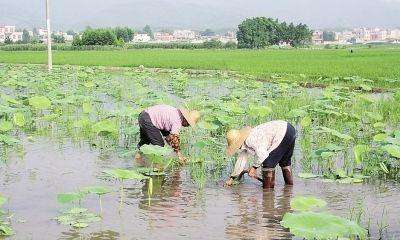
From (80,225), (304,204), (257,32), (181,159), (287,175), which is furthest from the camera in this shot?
(257,32)

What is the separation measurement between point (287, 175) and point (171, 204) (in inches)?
53.5

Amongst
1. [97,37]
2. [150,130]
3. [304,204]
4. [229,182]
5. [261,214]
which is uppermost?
[97,37]

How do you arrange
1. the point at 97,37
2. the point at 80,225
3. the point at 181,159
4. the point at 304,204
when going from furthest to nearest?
the point at 97,37, the point at 181,159, the point at 80,225, the point at 304,204

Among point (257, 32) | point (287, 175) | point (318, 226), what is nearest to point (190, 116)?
point (287, 175)

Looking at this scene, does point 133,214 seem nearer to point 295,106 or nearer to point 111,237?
point 111,237

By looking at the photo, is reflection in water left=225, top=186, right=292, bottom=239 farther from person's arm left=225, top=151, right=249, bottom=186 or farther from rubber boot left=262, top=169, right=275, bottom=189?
person's arm left=225, top=151, right=249, bottom=186

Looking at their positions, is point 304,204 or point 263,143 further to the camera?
point 263,143

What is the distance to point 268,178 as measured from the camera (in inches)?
227

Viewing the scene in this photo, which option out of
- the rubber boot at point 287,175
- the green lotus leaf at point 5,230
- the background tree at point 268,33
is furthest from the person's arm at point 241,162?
the background tree at point 268,33

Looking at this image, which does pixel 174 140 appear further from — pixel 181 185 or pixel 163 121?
pixel 181 185

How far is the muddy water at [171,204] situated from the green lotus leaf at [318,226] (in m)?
1.26

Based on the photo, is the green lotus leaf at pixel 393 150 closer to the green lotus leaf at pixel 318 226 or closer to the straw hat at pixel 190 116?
the straw hat at pixel 190 116

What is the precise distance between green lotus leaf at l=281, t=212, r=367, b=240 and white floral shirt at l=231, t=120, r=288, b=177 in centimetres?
210

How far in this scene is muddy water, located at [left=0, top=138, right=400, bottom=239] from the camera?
455 centimetres
